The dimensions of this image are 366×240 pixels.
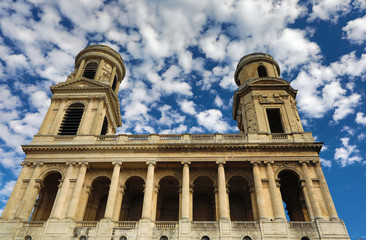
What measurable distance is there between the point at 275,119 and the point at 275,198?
13.2 m

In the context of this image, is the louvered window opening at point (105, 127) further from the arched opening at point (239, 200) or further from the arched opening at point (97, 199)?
the arched opening at point (239, 200)

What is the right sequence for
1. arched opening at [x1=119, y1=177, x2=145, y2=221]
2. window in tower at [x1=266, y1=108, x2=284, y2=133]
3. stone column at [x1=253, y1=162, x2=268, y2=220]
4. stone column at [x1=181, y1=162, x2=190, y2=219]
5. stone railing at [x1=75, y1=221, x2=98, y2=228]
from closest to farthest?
1. stone column at [x1=253, y1=162, x2=268, y2=220]
2. stone railing at [x1=75, y1=221, x2=98, y2=228]
3. stone column at [x1=181, y1=162, x2=190, y2=219]
4. arched opening at [x1=119, y1=177, x2=145, y2=221]
5. window in tower at [x1=266, y1=108, x2=284, y2=133]

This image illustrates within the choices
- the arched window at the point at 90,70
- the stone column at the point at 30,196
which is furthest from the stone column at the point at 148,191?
the arched window at the point at 90,70

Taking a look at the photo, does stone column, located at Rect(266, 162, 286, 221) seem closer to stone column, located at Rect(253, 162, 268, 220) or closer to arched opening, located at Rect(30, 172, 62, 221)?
stone column, located at Rect(253, 162, 268, 220)

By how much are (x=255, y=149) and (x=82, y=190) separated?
57.0 feet

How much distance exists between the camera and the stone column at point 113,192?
81.1 ft

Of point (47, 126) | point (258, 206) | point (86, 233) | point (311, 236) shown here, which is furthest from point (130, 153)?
point (311, 236)

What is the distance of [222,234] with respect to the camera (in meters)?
23.0

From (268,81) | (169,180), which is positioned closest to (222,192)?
(169,180)

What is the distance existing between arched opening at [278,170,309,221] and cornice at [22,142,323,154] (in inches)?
109

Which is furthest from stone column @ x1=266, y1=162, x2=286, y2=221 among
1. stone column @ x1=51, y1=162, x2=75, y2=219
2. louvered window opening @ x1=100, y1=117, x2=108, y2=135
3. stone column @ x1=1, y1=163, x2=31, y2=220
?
stone column @ x1=1, y1=163, x2=31, y2=220

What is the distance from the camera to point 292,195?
1196 inches

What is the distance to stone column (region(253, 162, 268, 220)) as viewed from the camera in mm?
24009

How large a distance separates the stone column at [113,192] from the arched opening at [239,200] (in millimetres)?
11522
